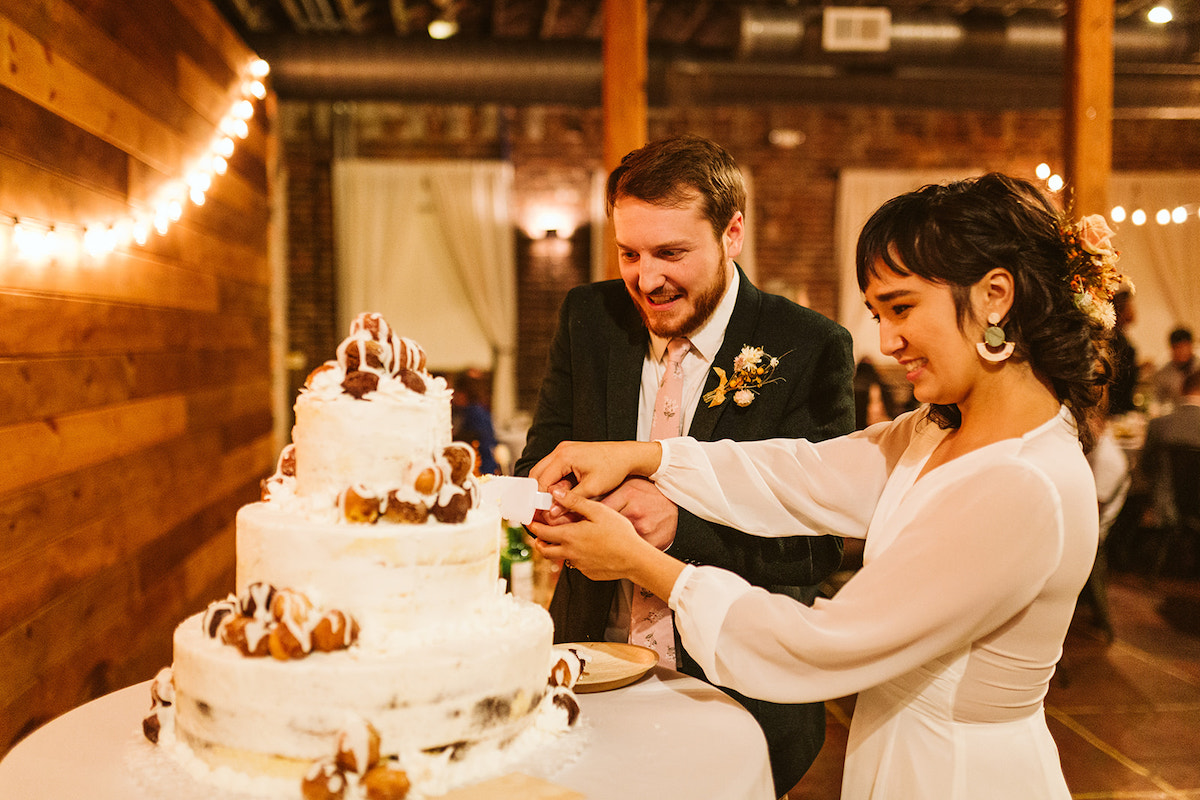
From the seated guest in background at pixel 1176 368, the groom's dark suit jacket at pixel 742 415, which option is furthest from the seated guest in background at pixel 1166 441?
the groom's dark suit jacket at pixel 742 415

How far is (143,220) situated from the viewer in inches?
168

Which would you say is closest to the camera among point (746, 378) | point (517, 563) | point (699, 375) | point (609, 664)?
point (609, 664)

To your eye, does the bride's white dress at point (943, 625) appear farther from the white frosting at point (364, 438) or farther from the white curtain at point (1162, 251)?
the white curtain at point (1162, 251)

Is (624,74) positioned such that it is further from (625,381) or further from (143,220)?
(625,381)

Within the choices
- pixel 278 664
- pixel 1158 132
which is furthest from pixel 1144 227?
pixel 278 664

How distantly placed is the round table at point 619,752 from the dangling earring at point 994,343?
726mm

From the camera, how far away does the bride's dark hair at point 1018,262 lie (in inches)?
58.8

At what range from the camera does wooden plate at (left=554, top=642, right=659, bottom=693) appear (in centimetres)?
172

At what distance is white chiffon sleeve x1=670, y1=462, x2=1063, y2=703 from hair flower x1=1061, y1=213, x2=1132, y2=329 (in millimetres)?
314

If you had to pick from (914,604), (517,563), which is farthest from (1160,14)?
(914,604)

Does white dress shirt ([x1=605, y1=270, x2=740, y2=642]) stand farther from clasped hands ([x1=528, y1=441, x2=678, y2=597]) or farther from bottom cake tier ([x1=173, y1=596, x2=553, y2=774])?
bottom cake tier ([x1=173, y1=596, x2=553, y2=774])

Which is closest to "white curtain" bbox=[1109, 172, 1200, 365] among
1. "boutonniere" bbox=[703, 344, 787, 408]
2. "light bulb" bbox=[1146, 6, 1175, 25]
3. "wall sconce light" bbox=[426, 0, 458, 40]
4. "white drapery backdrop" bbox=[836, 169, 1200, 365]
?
A: "white drapery backdrop" bbox=[836, 169, 1200, 365]

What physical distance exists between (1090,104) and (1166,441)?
7.86 feet

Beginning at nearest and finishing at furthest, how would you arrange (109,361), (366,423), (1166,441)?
1. (366,423)
2. (109,361)
3. (1166,441)
